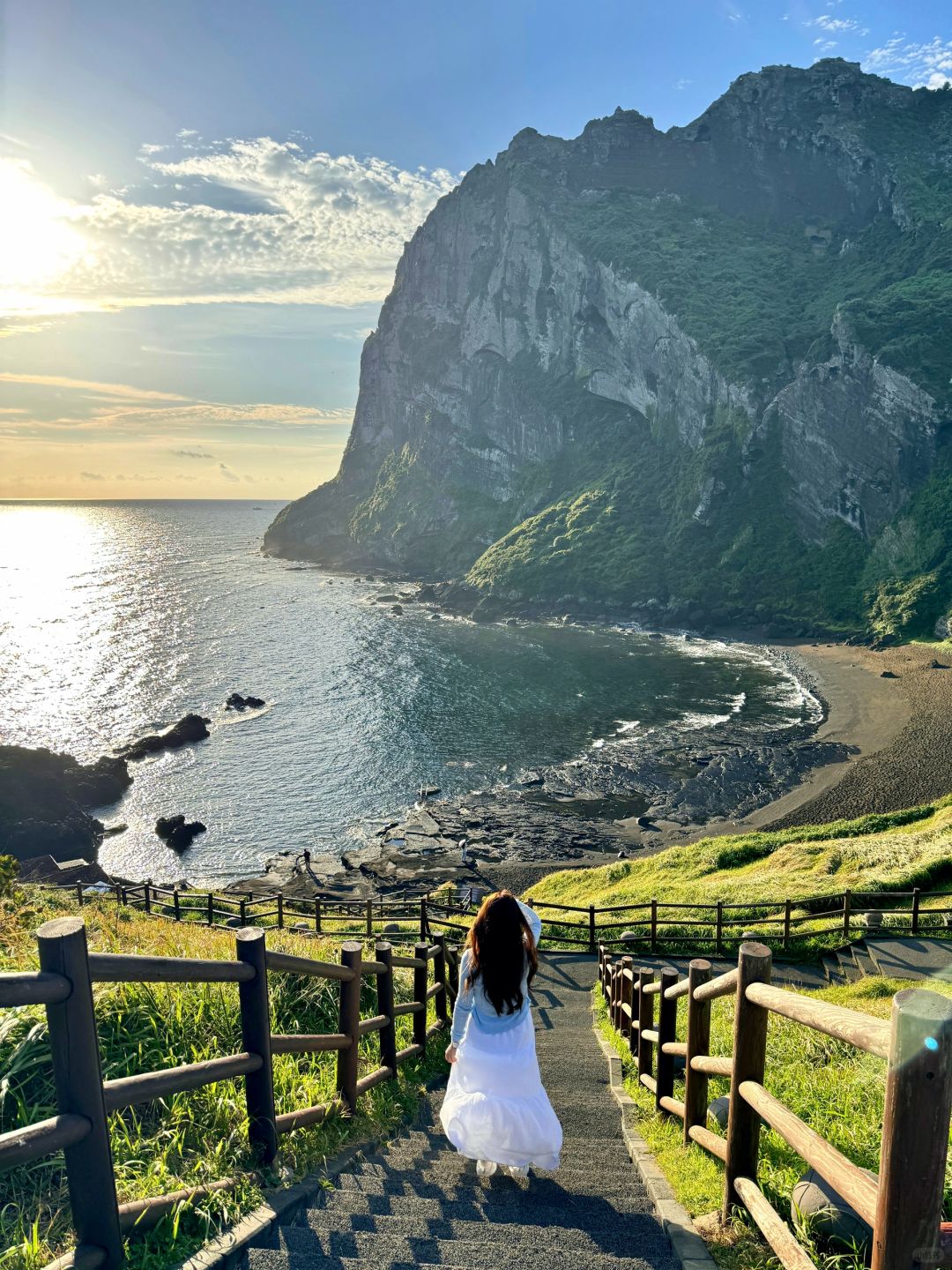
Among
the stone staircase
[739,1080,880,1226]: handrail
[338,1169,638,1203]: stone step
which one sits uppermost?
[739,1080,880,1226]: handrail

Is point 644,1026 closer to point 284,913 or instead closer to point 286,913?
point 286,913

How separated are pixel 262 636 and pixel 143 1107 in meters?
80.5

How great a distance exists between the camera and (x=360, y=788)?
42.9 metres

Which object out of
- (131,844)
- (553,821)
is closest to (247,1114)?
(553,821)

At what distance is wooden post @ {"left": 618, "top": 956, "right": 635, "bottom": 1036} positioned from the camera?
8461 millimetres

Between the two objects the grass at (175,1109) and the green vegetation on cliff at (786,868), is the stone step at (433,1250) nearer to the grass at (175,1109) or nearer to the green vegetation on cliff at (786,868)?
the grass at (175,1109)

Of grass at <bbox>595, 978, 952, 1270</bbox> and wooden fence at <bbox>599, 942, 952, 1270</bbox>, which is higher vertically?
wooden fence at <bbox>599, 942, 952, 1270</bbox>

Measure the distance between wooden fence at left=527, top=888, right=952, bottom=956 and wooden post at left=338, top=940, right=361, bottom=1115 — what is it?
8.36 m

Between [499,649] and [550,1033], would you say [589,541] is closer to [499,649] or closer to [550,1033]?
[499,649]

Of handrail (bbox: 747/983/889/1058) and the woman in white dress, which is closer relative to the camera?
handrail (bbox: 747/983/889/1058)

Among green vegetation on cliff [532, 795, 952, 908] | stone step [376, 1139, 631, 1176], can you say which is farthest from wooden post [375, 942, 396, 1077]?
green vegetation on cliff [532, 795, 952, 908]

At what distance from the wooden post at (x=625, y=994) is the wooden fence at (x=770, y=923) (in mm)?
3498

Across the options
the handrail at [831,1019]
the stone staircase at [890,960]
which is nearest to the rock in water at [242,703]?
the stone staircase at [890,960]

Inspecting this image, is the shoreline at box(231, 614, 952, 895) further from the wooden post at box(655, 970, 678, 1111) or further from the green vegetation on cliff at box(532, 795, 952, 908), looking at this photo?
the wooden post at box(655, 970, 678, 1111)
